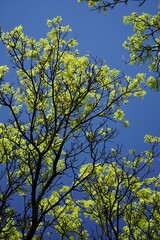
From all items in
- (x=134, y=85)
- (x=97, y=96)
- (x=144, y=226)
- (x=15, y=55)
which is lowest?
(x=144, y=226)

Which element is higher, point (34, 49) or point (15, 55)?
point (34, 49)

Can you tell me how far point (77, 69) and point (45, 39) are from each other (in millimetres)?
1541

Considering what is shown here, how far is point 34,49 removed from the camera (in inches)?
410

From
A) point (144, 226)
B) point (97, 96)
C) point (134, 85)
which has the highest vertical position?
point (134, 85)

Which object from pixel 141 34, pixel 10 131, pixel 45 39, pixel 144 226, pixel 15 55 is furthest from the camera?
pixel 144 226

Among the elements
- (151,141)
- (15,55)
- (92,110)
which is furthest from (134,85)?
(15,55)

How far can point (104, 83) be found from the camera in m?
10.7

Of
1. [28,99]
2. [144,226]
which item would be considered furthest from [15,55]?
[144,226]

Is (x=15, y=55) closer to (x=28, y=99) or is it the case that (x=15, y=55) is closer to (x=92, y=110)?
(x=28, y=99)

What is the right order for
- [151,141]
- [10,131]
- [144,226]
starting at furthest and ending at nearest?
[144,226] → [151,141] → [10,131]

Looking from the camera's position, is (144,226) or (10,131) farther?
(144,226)

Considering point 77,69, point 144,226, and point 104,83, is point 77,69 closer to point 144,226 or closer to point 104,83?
point 104,83

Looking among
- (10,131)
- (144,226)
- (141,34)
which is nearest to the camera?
(141,34)

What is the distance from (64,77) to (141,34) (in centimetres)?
306
